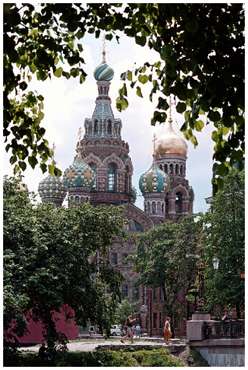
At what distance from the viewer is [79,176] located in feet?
182

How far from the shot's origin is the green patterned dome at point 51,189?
56.1 meters

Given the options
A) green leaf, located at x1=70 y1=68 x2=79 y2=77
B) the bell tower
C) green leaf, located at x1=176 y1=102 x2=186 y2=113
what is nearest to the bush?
green leaf, located at x1=70 y1=68 x2=79 y2=77

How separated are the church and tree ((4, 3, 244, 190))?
150ft

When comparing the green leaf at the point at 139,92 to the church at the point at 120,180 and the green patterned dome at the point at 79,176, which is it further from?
the green patterned dome at the point at 79,176

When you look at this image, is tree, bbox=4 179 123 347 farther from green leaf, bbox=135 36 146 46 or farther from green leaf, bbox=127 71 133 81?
green leaf, bbox=135 36 146 46

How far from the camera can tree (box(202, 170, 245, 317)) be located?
92.2 ft

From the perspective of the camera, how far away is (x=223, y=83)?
6.99 metres

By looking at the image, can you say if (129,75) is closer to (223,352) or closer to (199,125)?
(199,125)

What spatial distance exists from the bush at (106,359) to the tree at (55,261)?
79 centimetres

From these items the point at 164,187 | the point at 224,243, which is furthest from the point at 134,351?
the point at 164,187

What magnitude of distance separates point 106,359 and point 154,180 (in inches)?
1298

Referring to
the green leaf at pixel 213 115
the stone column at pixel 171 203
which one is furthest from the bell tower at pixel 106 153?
the green leaf at pixel 213 115

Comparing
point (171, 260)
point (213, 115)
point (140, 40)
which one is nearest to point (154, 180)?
point (171, 260)

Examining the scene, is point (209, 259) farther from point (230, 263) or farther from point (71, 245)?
point (71, 245)
